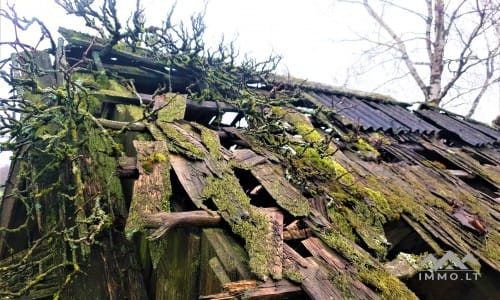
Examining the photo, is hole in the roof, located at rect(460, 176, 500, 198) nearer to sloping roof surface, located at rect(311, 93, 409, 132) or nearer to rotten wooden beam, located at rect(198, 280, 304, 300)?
sloping roof surface, located at rect(311, 93, 409, 132)

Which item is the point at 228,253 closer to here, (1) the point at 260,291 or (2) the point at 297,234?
(1) the point at 260,291

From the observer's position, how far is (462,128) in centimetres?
634

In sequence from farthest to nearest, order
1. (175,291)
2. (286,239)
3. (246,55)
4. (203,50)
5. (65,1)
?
(246,55), (203,50), (65,1), (175,291), (286,239)

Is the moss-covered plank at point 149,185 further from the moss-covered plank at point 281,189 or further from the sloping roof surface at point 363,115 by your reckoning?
the sloping roof surface at point 363,115

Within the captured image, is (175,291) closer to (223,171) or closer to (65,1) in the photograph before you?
(223,171)

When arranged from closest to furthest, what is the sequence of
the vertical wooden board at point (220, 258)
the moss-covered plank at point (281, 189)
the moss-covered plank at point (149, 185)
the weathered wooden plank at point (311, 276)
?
1. the weathered wooden plank at point (311, 276)
2. the vertical wooden board at point (220, 258)
3. the moss-covered plank at point (149, 185)
4. the moss-covered plank at point (281, 189)

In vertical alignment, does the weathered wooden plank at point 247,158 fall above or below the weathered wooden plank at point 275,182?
above

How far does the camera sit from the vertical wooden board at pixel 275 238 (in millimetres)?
1658

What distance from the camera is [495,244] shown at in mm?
2533

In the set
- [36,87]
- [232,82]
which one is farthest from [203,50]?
[36,87]

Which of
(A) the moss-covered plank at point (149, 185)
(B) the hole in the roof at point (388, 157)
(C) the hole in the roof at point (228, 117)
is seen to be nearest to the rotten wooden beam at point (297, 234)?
(A) the moss-covered plank at point (149, 185)

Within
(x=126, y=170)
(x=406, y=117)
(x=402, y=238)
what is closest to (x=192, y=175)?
(x=126, y=170)

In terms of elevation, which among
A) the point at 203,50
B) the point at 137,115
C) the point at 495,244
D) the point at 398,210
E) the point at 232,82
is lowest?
the point at 495,244

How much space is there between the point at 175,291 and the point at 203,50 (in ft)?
10.7
